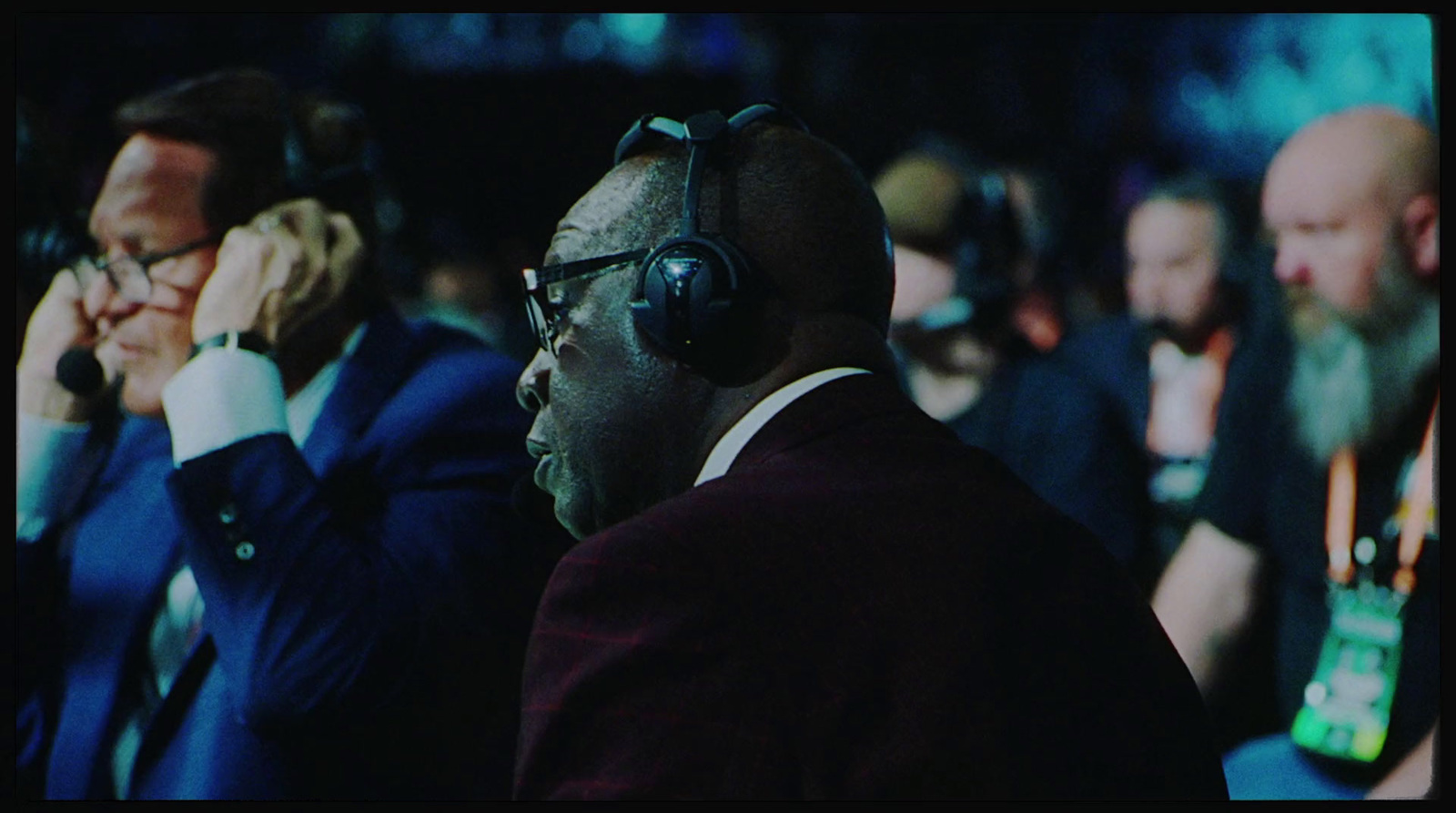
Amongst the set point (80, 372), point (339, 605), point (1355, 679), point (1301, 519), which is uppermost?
point (80, 372)

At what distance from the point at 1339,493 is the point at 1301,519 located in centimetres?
11

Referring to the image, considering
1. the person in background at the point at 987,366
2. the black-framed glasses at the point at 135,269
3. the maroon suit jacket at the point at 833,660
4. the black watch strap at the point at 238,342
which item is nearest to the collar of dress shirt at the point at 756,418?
the maroon suit jacket at the point at 833,660

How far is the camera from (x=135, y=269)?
8.55 feet

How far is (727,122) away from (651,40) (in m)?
9.38

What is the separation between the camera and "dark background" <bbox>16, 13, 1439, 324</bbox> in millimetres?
10297

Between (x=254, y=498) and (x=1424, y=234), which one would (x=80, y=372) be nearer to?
(x=254, y=498)

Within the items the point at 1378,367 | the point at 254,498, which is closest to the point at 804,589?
the point at 254,498

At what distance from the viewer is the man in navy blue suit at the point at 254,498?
214 centimetres

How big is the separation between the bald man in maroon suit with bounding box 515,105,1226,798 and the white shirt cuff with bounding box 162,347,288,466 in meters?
0.72

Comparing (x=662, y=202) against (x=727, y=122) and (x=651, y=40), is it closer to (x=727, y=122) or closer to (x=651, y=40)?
(x=727, y=122)

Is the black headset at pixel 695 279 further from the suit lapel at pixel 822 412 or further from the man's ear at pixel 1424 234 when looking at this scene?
the man's ear at pixel 1424 234

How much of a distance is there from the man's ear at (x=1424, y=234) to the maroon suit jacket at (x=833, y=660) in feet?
6.42

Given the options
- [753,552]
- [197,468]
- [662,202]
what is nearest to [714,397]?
[662,202]

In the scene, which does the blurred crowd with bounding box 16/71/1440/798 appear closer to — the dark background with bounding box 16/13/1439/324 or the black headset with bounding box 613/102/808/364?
the black headset with bounding box 613/102/808/364
